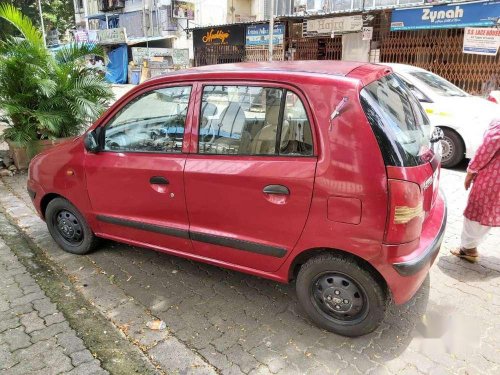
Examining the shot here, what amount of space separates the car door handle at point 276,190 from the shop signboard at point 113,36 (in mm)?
28986

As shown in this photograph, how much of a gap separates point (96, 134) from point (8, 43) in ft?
14.2

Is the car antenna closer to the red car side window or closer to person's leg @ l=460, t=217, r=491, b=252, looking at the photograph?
the red car side window

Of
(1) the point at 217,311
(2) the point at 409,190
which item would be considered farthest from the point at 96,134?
(2) the point at 409,190

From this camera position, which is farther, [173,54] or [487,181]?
[173,54]

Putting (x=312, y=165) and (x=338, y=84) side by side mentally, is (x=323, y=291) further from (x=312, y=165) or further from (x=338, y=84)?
(x=338, y=84)

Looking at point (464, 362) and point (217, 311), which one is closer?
point (464, 362)

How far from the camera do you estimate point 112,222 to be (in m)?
3.49

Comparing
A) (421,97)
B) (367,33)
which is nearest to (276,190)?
(421,97)

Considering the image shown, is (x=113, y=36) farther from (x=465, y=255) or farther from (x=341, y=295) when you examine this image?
(x=341, y=295)

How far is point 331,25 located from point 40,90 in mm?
10680

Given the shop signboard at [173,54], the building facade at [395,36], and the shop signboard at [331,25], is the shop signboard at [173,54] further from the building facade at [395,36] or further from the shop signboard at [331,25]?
the shop signboard at [331,25]

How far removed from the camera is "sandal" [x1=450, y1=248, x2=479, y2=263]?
3.67m

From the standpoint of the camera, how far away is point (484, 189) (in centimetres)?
341

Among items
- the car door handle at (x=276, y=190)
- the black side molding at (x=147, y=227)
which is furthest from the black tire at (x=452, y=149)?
the black side molding at (x=147, y=227)
